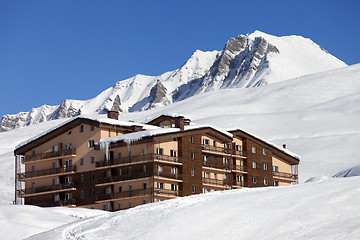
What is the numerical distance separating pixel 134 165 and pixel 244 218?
4706 cm

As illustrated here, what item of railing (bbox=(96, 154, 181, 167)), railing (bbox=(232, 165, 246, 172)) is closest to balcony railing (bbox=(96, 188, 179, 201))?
railing (bbox=(96, 154, 181, 167))

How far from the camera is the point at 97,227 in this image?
3722cm

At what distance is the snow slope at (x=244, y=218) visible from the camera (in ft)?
96.8

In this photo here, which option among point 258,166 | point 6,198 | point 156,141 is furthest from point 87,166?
point 6,198

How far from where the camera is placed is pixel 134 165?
79.1 m

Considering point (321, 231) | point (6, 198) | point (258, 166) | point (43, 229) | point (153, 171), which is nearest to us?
point (321, 231)

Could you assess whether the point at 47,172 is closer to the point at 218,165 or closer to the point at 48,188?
the point at 48,188

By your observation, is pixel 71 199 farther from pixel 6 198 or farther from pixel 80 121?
pixel 6 198

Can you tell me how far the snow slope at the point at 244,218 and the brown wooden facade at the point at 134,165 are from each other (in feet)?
123

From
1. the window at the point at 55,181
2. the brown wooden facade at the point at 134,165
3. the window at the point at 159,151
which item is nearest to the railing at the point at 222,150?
the brown wooden facade at the point at 134,165

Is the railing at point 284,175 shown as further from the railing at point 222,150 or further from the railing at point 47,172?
the railing at point 47,172

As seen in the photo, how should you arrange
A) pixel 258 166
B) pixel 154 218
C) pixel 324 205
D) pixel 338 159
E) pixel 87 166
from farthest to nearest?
pixel 338 159
pixel 258 166
pixel 87 166
pixel 154 218
pixel 324 205

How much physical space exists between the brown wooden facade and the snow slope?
37435 mm

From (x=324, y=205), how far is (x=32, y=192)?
60.1m
